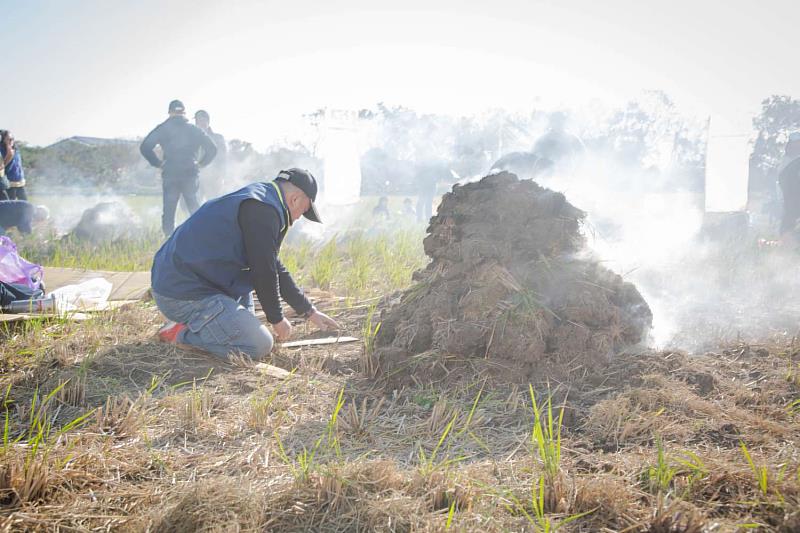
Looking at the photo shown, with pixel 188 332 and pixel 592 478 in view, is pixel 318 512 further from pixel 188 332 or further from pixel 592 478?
pixel 188 332

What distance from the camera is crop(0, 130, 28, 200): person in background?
7.79 metres

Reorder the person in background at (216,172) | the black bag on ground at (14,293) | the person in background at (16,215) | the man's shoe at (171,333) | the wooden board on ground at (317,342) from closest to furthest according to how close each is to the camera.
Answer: the man's shoe at (171,333)
the wooden board on ground at (317,342)
the black bag on ground at (14,293)
the person in background at (16,215)
the person in background at (216,172)

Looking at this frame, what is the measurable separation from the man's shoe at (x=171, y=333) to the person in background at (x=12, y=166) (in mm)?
6193

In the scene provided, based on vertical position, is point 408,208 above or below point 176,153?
below

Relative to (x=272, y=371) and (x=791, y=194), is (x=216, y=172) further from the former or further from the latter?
(x=791, y=194)

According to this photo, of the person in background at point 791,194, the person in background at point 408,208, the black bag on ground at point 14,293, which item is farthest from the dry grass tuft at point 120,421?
the person in background at point 408,208

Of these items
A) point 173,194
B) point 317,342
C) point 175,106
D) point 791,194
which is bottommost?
point 317,342

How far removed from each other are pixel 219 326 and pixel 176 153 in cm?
547

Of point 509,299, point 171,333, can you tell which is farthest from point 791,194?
point 171,333

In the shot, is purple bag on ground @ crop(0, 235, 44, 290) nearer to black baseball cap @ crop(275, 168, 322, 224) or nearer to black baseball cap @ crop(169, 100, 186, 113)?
black baseball cap @ crop(275, 168, 322, 224)

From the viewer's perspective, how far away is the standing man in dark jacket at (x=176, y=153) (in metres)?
7.97

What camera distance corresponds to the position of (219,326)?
11.2ft

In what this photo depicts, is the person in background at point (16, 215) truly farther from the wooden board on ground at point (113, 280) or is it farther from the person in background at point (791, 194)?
the person in background at point (791, 194)

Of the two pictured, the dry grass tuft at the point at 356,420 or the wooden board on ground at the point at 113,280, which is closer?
the dry grass tuft at the point at 356,420
